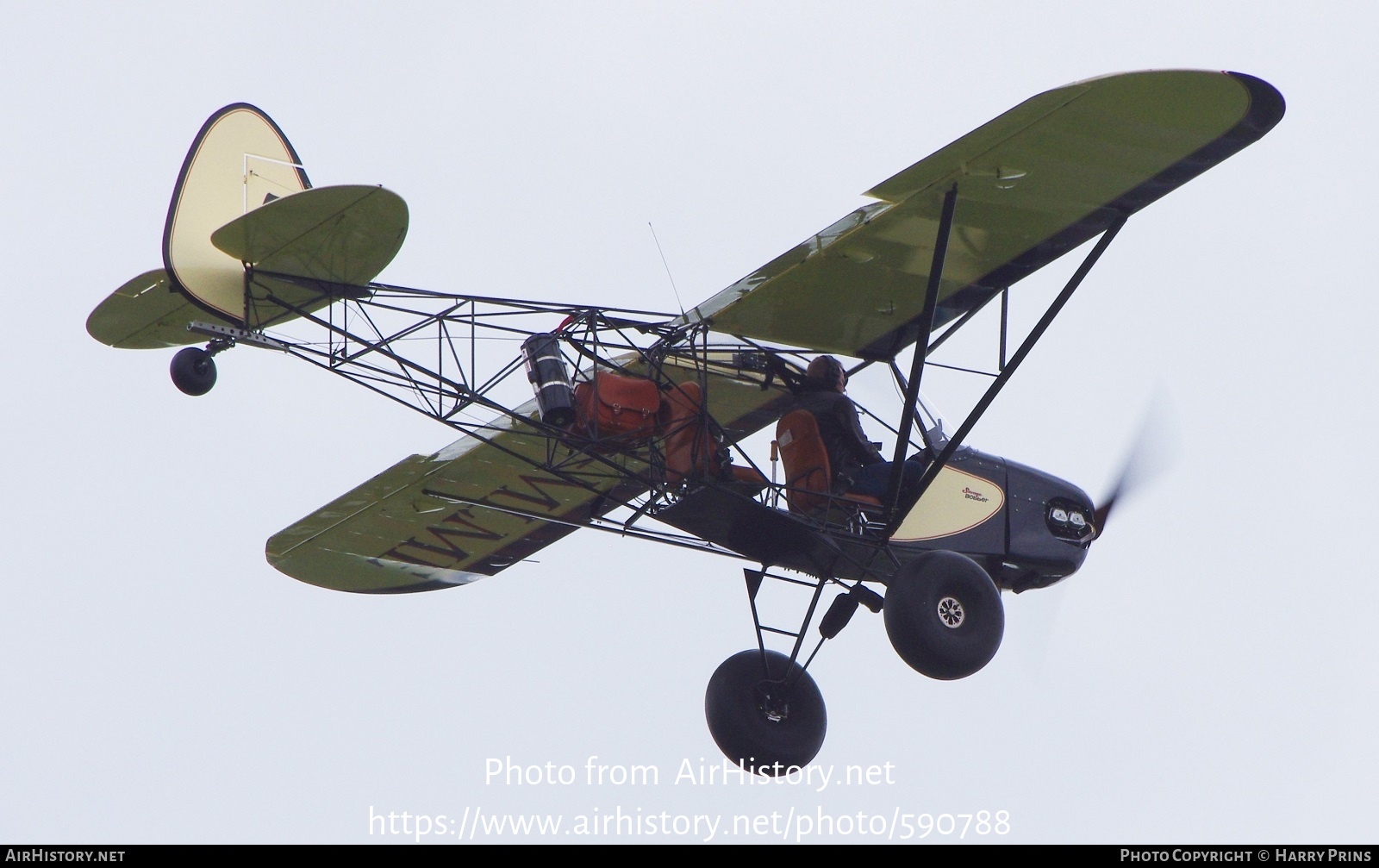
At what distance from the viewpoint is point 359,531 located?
16.6 m

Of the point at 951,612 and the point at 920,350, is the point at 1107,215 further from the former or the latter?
the point at 951,612

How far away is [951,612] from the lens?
13.8 metres

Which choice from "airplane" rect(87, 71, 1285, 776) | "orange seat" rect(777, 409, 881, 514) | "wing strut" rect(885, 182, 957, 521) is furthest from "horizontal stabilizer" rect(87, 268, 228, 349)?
"wing strut" rect(885, 182, 957, 521)

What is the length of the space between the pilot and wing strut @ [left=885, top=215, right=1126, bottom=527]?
31cm

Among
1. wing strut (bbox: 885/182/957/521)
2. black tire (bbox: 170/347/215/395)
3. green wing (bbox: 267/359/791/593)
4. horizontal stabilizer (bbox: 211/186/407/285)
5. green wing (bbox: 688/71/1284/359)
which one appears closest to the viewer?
green wing (bbox: 688/71/1284/359)

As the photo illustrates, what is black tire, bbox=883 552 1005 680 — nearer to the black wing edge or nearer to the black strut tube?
the black strut tube

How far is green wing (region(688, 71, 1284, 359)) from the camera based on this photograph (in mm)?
12508

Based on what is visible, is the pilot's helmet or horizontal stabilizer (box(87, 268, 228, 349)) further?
the pilot's helmet

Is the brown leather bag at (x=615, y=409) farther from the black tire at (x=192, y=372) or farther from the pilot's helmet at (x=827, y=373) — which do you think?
the black tire at (x=192, y=372)

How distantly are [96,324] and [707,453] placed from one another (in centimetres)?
423

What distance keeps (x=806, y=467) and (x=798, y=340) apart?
0.93 m

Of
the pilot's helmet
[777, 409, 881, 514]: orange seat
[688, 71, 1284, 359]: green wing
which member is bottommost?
[777, 409, 881, 514]: orange seat

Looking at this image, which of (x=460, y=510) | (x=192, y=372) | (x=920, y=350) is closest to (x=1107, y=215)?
(x=920, y=350)

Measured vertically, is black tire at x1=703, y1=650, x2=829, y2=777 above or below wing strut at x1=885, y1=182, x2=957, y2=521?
below
